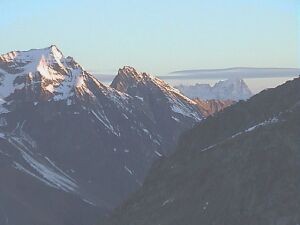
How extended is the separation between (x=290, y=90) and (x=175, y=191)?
29.3 m

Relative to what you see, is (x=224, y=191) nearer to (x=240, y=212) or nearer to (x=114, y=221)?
(x=240, y=212)

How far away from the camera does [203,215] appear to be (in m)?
95.3

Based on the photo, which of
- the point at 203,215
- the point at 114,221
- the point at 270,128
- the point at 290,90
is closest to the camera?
the point at 203,215

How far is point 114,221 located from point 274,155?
3133 cm

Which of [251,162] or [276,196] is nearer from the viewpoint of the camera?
[276,196]

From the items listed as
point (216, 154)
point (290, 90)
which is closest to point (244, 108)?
point (290, 90)

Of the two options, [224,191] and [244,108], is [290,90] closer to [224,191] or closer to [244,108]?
[244,108]

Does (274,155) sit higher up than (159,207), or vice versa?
(274,155)

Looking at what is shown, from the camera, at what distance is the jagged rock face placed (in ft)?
294

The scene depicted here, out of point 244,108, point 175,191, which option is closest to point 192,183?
point 175,191

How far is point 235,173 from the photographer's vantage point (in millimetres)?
100438

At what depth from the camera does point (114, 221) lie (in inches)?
4751

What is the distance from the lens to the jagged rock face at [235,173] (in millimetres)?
89625

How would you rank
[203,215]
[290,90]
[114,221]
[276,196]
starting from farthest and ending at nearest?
[290,90]
[114,221]
[203,215]
[276,196]
